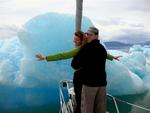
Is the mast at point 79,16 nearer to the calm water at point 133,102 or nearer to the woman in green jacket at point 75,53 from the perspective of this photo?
the woman in green jacket at point 75,53

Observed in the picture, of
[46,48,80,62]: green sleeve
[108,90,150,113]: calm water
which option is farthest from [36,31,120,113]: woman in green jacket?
[108,90,150,113]: calm water

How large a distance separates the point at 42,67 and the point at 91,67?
4.02 metres

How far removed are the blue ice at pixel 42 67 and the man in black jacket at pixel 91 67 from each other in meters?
3.70

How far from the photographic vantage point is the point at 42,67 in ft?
20.3

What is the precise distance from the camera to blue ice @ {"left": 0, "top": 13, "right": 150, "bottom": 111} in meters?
6.09

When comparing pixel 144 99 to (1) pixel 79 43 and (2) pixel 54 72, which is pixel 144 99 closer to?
(2) pixel 54 72

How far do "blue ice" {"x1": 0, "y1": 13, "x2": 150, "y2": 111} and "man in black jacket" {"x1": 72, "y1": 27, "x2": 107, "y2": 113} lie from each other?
370 cm

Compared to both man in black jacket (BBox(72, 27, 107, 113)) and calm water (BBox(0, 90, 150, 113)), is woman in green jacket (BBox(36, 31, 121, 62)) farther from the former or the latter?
calm water (BBox(0, 90, 150, 113))

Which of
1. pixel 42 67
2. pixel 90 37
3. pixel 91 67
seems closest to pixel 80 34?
pixel 90 37

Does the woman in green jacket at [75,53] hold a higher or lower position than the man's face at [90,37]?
lower

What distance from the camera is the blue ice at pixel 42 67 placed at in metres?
6.09

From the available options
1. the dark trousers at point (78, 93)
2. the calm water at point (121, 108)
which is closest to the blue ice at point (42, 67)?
the calm water at point (121, 108)

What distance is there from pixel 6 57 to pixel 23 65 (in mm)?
457

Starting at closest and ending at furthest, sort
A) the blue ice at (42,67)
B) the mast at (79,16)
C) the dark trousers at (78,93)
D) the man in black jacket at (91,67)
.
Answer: the man in black jacket at (91,67)
the dark trousers at (78,93)
the mast at (79,16)
the blue ice at (42,67)
